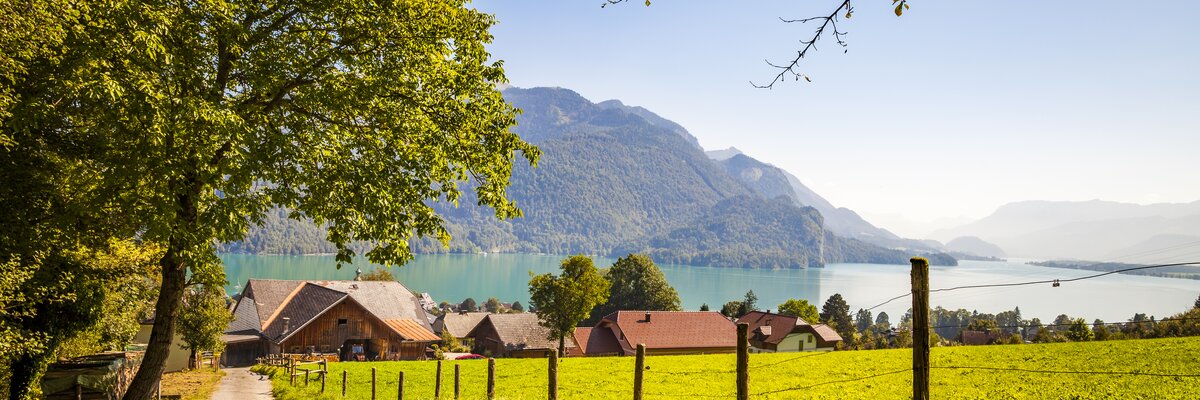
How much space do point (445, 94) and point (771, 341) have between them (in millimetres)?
68367

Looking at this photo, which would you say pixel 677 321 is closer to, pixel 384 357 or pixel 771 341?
pixel 771 341

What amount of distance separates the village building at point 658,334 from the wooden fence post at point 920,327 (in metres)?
55.2

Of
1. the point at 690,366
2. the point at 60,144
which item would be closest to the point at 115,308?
the point at 60,144

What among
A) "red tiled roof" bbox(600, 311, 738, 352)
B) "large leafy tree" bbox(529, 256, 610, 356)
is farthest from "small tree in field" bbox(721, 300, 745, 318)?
"large leafy tree" bbox(529, 256, 610, 356)

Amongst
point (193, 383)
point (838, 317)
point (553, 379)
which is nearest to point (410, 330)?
point (193, 383)

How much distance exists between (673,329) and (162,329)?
57653 millimetres

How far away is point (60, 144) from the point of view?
1225cm

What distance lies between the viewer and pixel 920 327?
6664mm

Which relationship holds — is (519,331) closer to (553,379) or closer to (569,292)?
(569,292)

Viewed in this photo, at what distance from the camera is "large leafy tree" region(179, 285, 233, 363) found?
34156mm

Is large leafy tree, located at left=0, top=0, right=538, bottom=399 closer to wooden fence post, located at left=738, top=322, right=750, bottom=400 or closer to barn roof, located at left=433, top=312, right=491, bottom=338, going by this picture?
wooden fence post, located at left=738, top=322, right=750, bottom=400

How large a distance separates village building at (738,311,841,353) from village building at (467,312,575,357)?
23.2 m

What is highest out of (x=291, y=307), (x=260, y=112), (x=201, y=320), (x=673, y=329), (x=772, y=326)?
(x=260, y=112)

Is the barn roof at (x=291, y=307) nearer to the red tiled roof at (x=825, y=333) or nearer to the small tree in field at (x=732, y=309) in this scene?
the red tiled roof at (x=825, y=333)
